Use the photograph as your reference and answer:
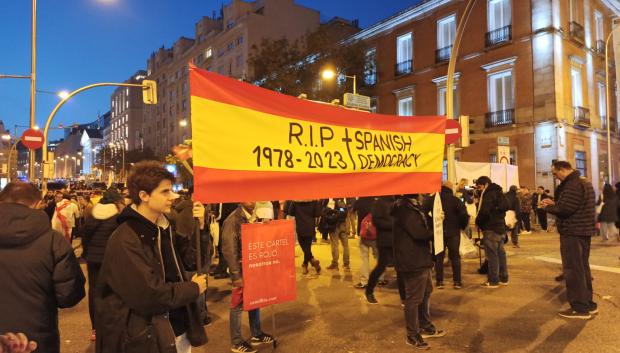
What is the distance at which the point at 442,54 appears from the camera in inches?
1037

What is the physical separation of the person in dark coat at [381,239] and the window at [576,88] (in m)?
20.4

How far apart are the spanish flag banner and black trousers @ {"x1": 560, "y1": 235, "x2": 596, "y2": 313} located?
234cm

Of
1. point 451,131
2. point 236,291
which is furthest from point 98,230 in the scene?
point 451,131

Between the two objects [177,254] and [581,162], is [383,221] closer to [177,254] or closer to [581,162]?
[177,254]

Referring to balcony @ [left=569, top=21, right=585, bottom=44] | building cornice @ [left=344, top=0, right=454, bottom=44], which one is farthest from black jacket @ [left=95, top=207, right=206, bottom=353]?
building cornice @ [left=344, top=0, right=454, bottom=44]

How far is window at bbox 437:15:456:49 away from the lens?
1016 inches

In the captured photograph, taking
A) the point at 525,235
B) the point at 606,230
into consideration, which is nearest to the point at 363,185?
the point at 606,230

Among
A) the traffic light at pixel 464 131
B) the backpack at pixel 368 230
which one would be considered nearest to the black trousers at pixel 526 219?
the traffic light at pixel 464 131

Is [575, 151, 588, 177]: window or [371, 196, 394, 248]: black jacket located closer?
[371, 196, 394, 248]: black jacket

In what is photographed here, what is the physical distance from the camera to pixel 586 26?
960 inches

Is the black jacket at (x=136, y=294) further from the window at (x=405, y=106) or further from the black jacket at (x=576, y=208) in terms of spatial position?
the window at (x=405, y=106)

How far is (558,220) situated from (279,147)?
4.55 m

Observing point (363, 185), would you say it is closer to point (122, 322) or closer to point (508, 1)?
point (122, 322)

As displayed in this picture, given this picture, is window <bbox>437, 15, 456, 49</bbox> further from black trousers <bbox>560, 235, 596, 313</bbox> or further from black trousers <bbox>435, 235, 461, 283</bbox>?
black trousers <bbox>560, 235, 596, 313</bbox>
